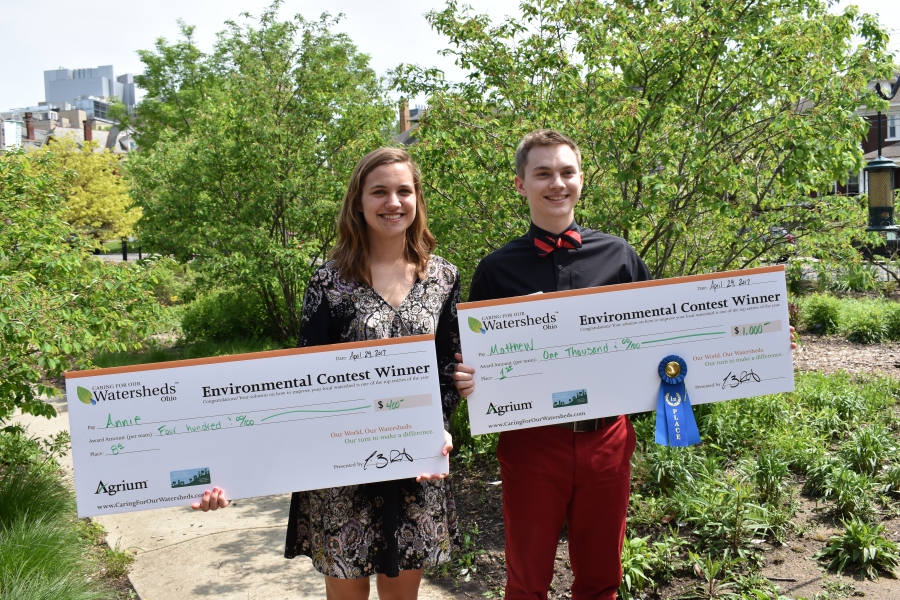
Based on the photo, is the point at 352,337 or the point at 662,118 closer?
the point at 352,337

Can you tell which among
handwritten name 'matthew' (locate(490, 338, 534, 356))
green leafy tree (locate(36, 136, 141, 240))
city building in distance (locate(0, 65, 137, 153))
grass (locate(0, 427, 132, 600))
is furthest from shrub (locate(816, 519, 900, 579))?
city building in distance (locate(0, 65, 137, 153))

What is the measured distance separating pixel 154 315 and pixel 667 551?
3795 mm

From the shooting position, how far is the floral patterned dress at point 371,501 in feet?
8.20

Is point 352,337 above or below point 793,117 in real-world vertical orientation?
below

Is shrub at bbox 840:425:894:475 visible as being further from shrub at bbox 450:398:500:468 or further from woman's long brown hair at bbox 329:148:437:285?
woman's long brown hair at bbox 329:148:437:285

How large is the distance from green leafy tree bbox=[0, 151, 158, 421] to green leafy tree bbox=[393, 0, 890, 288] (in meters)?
2.27

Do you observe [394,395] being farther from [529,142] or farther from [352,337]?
[529,142]

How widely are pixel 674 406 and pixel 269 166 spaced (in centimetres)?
712

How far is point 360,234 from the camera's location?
8.52ft

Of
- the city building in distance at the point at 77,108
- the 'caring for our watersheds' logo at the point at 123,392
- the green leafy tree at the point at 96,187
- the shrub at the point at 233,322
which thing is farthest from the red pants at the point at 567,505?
the city building in distance at the point at 77,108

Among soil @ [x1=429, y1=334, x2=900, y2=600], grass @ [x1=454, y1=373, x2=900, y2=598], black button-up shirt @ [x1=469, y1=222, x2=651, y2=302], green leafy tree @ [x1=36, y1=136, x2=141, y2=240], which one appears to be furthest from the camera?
green leafy tree @ [x1=36, y1=136, x2=141, y2=240]

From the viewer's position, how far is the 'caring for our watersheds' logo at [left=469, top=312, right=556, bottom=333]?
8.34 ft

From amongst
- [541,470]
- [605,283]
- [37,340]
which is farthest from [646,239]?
[37,340]

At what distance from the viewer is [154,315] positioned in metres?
5.28
